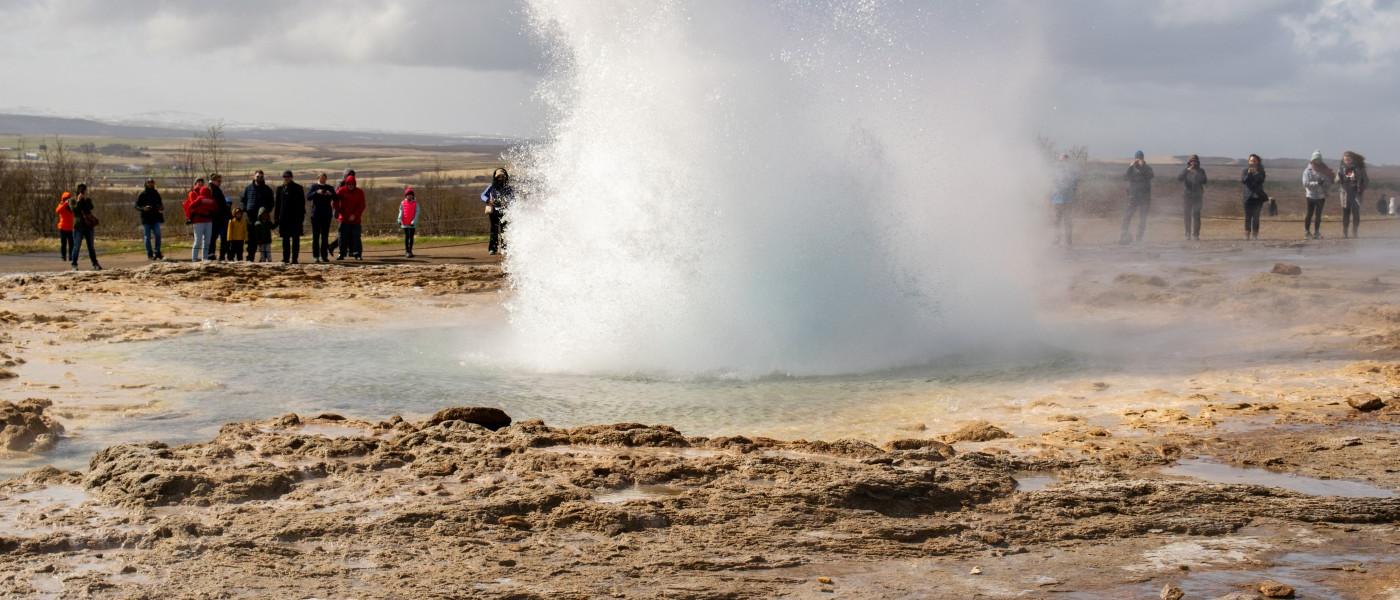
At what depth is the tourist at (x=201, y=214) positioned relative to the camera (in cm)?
2011

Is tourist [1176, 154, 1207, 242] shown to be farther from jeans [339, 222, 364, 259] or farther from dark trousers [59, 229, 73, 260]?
dark trousers [59, 229, 73, 260]

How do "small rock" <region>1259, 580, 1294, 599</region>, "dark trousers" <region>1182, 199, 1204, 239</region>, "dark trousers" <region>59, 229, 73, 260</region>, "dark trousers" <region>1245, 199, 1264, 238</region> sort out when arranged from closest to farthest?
"small rock" <region>1259, 580, 1294, 599</region>, "dark trousers" <region>59, 229, 73, 260</region>, "dark trousers" <region>1182, 199, 1204, 239</region>, "dark trousers" <region>1245, 199, 1264, 238</region>

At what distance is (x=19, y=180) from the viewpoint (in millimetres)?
30594

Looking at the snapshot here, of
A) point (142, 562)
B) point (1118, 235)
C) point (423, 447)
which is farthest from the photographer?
point (1118, 235)

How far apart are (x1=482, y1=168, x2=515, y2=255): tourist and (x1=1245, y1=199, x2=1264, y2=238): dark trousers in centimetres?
1190

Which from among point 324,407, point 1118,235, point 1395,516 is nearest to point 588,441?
point 324,407

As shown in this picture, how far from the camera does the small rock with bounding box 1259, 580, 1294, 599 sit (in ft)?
16.2

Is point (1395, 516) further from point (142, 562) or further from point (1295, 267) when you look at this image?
point (1295, 267)

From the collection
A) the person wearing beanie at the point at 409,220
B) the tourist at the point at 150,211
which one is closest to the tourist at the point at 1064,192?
the person wearing beanie at the point at 409,220

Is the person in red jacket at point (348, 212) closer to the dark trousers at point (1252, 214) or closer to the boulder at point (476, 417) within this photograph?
the boulder at point (476, 417)

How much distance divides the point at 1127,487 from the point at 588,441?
277 centimetres

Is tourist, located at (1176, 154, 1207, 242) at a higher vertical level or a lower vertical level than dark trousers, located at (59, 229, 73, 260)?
higher

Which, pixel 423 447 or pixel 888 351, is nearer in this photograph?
pixel 423 447

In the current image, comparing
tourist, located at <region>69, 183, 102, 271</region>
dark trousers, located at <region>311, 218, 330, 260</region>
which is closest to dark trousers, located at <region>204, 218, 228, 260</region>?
dark trousers, located at <region>311, 218, 330, 260</region>
